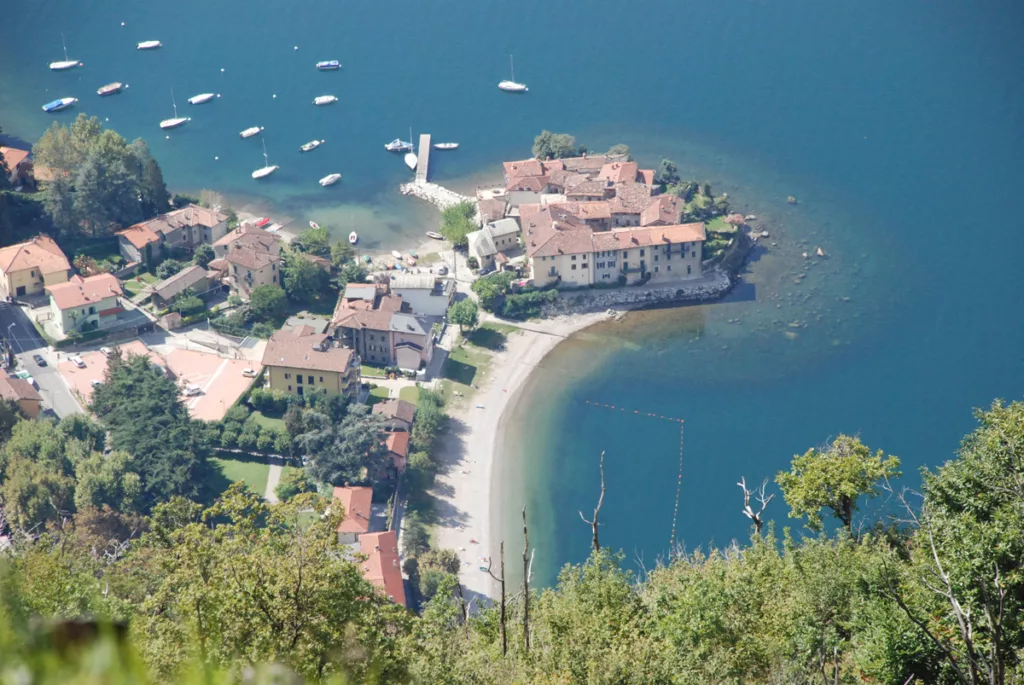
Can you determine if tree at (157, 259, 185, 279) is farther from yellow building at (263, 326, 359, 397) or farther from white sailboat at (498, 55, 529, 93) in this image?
white sailboat at (498, 55, 529, 93)

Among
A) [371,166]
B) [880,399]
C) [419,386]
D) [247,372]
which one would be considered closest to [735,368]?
[880,399]

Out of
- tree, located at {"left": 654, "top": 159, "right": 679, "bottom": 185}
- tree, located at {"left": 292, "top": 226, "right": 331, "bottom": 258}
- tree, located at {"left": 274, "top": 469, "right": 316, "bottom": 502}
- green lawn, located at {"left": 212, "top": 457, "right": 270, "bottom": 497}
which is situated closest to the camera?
tree, located at {"left": 274, "top": 469, "right": 316, "bottom": 502}

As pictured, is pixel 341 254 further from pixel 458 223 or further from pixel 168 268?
pixel 168 268

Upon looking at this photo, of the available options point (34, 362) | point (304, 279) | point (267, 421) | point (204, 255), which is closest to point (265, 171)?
point (204, 255)

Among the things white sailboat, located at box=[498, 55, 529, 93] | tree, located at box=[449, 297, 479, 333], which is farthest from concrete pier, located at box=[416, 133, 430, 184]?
tree, located at box=[449, 297, 479, 333]

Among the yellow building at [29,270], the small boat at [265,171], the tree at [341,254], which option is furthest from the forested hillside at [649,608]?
the small boat at [265,171]

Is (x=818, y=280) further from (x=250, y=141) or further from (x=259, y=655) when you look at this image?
(x=259, y=655)
